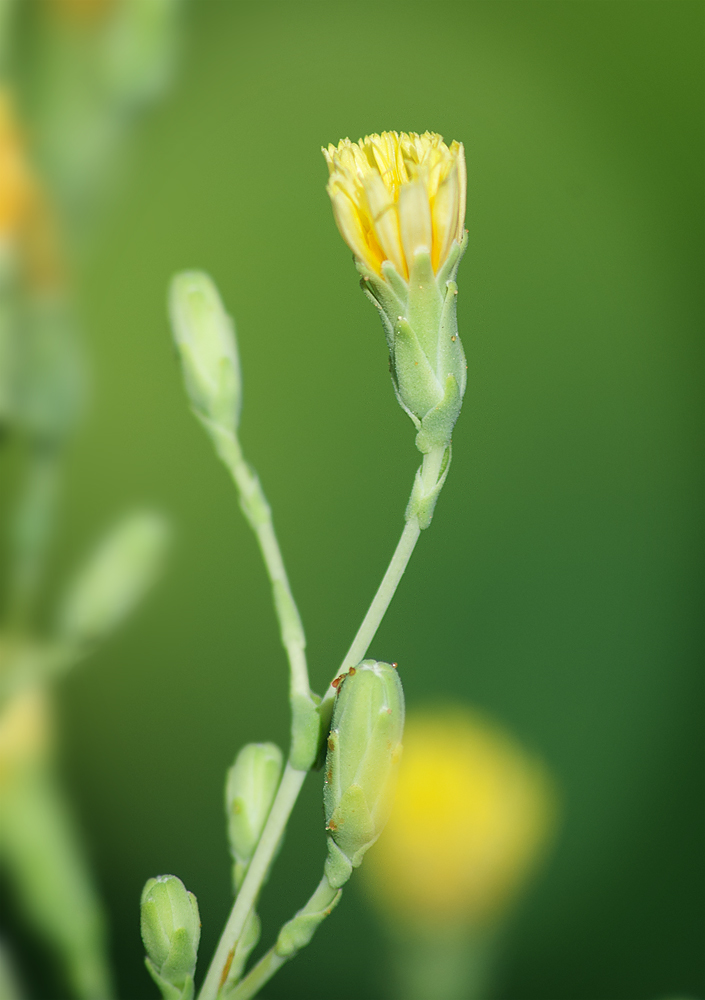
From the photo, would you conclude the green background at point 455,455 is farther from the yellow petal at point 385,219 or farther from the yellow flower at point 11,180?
the yellow petal at point 385,219

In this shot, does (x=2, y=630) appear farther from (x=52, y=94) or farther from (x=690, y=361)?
(x=690, y=361)

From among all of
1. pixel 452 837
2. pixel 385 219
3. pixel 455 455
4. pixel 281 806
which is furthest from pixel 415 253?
pixel 455 455


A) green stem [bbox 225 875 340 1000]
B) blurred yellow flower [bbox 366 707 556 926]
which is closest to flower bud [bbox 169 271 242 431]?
green stem [bbox 225 875 340 1000]

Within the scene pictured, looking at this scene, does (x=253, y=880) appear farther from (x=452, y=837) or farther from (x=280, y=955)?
(x=452, y=837)

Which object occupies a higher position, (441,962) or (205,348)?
(205,348)

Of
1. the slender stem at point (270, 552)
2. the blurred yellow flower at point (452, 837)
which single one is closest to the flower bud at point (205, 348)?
the slender stem at point (270, 552)

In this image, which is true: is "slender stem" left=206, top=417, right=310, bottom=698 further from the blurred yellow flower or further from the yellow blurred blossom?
the blurred yellow flower

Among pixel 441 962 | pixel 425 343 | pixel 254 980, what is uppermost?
pixel 425 343
